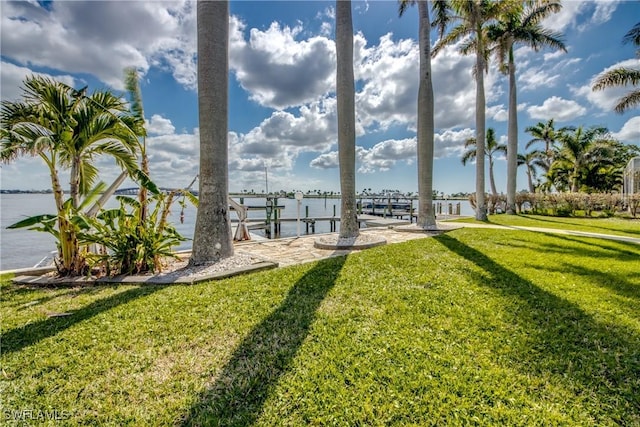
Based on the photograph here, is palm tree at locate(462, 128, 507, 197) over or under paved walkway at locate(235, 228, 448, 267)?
over

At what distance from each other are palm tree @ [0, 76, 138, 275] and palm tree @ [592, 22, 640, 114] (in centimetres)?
2186

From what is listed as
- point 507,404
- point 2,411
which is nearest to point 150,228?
point 2,411

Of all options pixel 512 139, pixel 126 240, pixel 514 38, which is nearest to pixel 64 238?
pixel 126 240

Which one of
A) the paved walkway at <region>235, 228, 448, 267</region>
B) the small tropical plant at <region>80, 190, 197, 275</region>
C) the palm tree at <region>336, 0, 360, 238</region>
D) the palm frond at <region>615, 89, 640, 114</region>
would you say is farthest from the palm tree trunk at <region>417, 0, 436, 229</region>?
the palm frond at <region>615, 89, 640, 114</region>

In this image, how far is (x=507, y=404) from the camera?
2.18 m

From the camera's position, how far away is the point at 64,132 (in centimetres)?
475

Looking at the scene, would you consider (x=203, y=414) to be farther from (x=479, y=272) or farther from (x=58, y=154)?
(x=58, y=154)

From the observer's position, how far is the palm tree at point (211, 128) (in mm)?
5758

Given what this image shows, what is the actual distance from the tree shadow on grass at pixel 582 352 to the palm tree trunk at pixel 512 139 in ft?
59.4

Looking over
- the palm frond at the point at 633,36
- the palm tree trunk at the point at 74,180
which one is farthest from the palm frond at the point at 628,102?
the palm tree trunk at the point at 74,180

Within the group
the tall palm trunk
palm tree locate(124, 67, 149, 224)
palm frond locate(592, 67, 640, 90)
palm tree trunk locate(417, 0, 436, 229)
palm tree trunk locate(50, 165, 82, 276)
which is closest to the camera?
palm tree trunk locate(50, 165, 82, 276)

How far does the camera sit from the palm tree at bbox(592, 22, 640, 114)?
14.3m

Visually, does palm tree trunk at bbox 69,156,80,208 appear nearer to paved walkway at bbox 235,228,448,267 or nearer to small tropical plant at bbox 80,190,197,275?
small tropical plant at bbox 80,190,197,275

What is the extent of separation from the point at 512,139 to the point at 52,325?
23.0 m
